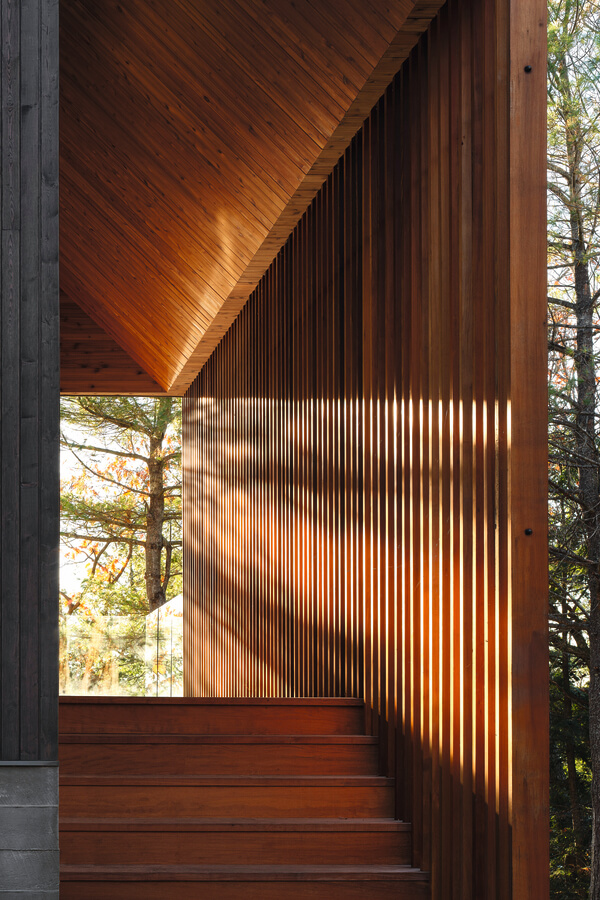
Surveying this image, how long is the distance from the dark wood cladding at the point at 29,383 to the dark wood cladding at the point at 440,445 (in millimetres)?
1352

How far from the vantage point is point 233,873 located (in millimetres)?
3750

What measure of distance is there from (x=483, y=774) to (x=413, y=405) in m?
1.49

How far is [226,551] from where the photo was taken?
31.5 ft

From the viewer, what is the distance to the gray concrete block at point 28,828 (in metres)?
2.61

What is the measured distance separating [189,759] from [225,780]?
0.30 m

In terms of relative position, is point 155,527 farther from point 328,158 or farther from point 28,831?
point 28,831

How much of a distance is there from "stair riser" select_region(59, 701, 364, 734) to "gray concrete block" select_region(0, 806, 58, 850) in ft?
6.40

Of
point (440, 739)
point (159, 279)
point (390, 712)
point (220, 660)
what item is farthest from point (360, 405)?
point (220, 660)

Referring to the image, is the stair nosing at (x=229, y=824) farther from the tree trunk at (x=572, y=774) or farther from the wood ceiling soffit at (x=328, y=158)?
the tree trunk at (x=572, y=774)

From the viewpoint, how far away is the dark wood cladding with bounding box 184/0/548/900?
302cm

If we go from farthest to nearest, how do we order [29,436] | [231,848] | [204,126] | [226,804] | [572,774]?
[572,774] < [204,126] < [226,804] < [231,848] < [29,436]

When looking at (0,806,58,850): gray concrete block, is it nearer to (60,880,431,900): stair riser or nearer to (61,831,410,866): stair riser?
(60,880,431,900): stair riser

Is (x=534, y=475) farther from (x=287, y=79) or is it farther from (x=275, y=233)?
(x=275, y=233)

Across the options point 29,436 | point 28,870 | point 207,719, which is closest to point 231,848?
point 207,719
